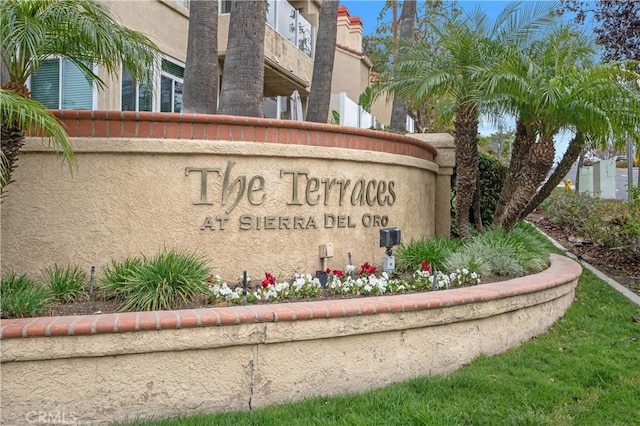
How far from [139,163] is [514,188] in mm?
5481

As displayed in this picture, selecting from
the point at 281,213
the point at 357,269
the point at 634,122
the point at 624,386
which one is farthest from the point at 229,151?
the point at 634,122

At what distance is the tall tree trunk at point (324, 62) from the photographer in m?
9.98

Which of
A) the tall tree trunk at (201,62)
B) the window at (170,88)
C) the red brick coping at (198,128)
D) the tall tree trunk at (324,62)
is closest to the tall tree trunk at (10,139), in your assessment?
the red brick coping at (198,128)

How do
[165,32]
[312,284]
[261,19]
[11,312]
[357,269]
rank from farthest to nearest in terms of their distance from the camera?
[165,32] < [261,19] < [357,269] < [312,284] < [11,312]

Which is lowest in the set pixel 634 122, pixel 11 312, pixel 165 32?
pixel 11 312

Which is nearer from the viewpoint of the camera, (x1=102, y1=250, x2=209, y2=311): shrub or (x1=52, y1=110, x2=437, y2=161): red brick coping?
(x1=102, y1=250, x2=209, y2=311): shrub

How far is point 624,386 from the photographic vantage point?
14.8 ft

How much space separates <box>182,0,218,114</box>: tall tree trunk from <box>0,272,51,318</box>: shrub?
3536mm

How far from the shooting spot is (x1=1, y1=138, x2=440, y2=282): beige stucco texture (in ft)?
17.4

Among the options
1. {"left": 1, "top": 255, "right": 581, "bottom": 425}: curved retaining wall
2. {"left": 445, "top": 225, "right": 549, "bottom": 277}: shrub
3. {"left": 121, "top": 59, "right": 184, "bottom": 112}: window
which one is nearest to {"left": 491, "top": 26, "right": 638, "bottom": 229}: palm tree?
{"left": 445, "top": 225, "right": 549, "bottom": 277}: shrub

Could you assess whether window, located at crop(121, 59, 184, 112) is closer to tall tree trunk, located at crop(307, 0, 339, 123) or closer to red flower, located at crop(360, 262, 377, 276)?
tall tree trunk, located at crop(307, 0, 339, 123)

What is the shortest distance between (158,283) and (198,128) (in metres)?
1.76

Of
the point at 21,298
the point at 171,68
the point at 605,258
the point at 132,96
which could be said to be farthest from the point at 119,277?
the point at 605,258

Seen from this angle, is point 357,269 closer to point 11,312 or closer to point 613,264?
point 11,312
